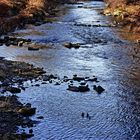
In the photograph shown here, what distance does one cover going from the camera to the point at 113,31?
5444cm

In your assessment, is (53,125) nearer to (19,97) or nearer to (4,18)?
(19,97)

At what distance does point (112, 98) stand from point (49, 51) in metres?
15.1

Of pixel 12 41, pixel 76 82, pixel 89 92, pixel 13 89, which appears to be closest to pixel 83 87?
pixel 89 92

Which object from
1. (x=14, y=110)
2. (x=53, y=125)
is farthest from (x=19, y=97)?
(x=53, y=125)

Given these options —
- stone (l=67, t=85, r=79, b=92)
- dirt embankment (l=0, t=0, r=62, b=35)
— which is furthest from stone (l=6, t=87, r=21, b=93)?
dirt embankment (l=0, t=0, r=62, b=35)

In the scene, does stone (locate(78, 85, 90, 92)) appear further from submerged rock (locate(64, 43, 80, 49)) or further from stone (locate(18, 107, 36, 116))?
submerged rock (locate(64, 43, 80, 49))

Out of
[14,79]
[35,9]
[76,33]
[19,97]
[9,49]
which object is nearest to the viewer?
[19,97]

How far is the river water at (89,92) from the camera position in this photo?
76.9 feet

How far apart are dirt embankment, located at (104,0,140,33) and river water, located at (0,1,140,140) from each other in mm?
3293

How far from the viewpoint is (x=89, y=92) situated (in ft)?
97.2

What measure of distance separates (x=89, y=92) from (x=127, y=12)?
133ft

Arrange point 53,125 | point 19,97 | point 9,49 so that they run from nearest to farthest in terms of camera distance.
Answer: point 53,125
point 19,97
point 9,49

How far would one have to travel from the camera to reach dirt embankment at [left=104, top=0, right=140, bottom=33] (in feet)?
192

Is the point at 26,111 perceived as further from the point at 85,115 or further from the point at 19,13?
the point at 19,13
